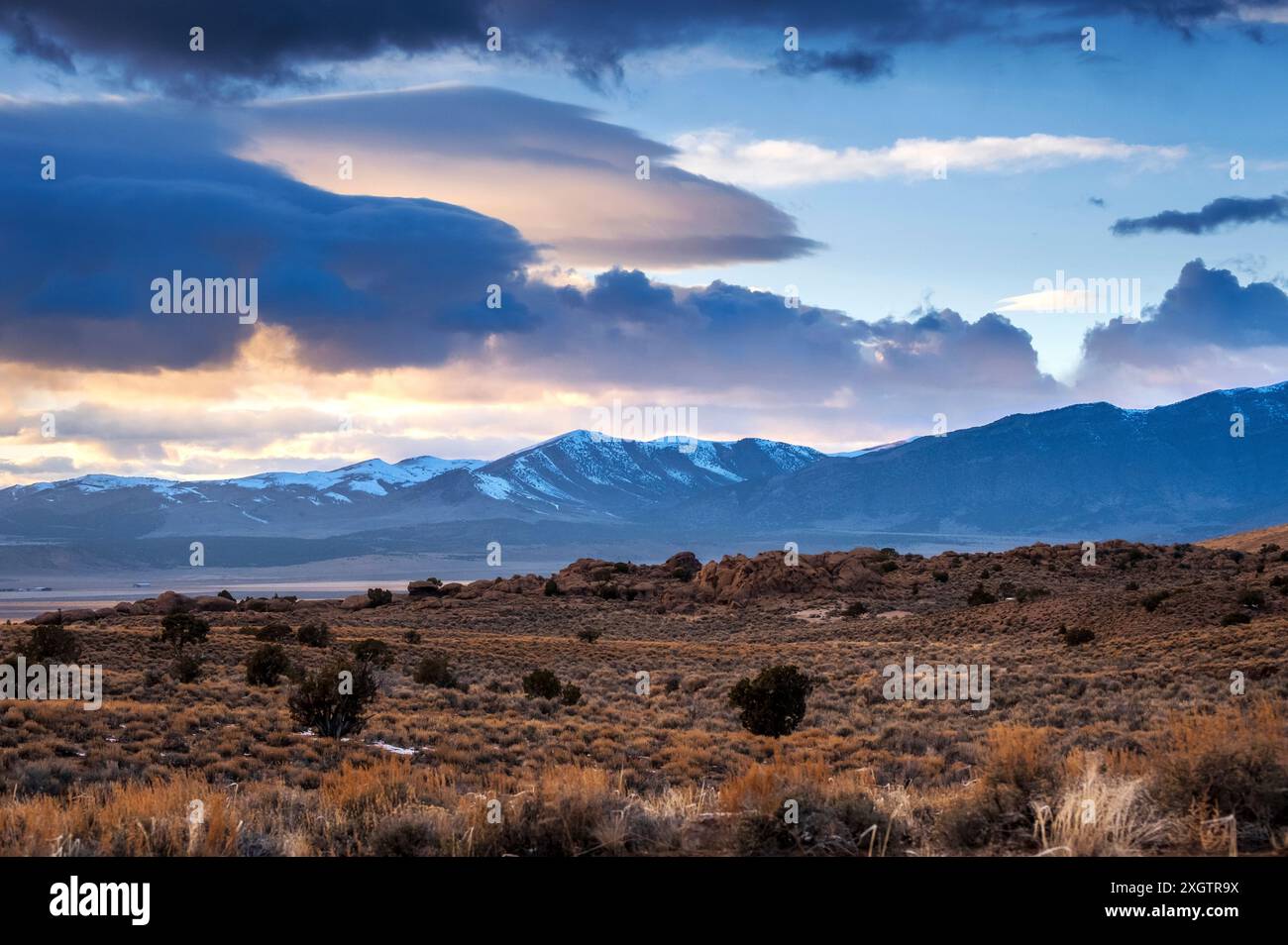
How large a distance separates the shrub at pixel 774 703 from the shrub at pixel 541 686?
720 centimetres

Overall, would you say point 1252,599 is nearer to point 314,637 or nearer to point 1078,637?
point 1078,637

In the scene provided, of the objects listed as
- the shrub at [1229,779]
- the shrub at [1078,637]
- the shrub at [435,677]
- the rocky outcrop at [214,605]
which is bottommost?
the rocky outcrop at [214,605]

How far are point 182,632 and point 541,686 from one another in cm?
2005

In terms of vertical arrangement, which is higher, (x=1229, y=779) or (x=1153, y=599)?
(x=1229, y=779)

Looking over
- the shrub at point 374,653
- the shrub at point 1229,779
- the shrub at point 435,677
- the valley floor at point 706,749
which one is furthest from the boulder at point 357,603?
the shrub at point 1229,779

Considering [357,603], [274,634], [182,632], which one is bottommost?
[357,603]

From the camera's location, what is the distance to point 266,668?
29.3m

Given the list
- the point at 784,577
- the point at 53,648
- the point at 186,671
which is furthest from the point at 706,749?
the point at 784,577

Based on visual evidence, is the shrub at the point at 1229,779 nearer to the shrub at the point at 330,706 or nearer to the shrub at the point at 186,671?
the shrub at the point at 330,706

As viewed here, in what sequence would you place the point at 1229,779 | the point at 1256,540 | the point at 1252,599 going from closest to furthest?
the point at 1229,779 → the point at 1252,599 → the point at 1256,540

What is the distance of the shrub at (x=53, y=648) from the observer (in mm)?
34781
